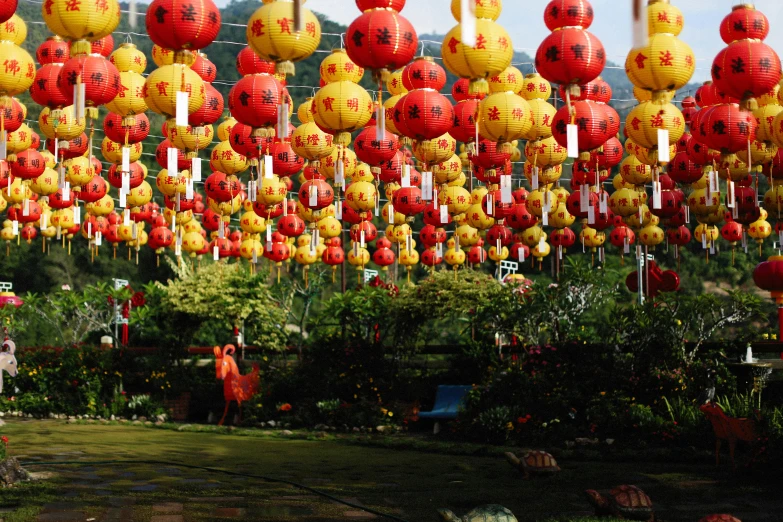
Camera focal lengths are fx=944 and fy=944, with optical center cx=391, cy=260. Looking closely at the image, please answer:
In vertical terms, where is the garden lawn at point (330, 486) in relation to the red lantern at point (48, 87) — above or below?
below

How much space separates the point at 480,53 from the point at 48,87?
13.4ft

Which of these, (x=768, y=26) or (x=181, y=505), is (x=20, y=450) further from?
→ (x=768, y=26)

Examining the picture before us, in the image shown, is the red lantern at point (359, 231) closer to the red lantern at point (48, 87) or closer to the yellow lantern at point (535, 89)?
the yellow lantern at point (535, 89)

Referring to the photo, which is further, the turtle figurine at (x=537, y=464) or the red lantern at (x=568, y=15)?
the turtle figurine at (x=537, y=464)

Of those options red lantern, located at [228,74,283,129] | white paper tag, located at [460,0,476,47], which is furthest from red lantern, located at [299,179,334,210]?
white paper tag, located at [460,0,476,47]

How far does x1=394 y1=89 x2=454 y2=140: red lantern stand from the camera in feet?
29.9

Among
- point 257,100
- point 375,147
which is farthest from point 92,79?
point 375,147

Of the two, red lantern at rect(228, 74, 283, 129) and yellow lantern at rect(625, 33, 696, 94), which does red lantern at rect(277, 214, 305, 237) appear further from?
yellow lantern at rect(625, 33, 696, 94)

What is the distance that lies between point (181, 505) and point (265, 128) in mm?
3692

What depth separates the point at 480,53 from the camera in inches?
323

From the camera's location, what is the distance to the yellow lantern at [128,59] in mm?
10039

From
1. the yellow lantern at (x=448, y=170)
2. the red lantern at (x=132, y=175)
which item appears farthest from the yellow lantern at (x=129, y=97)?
the yellow lantern at (x=448, y=170)

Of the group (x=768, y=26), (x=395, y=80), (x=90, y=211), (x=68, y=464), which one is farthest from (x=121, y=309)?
(x=768, y=26)

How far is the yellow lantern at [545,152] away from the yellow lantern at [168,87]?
4227 mm
